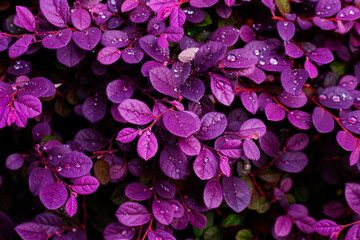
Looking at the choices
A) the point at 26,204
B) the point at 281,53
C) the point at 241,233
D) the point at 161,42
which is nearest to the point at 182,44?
the point at 161,42

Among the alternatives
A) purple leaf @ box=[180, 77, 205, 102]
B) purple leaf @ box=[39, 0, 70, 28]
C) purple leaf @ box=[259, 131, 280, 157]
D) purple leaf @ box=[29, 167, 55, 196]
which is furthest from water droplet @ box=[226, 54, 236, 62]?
purple leaf @ box=[29, 167, 55, 196]

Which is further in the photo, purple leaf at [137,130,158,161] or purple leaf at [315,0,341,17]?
purple leaf at [315,0,341,17]

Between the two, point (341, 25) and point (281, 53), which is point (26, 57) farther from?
point (341, 25)

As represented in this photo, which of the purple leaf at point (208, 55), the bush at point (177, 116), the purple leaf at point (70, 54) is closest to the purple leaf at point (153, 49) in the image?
the bush at point (177, 116)

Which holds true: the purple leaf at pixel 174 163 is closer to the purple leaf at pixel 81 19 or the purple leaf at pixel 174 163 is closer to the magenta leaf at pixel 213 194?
the magenta leaf at pixel 213 194

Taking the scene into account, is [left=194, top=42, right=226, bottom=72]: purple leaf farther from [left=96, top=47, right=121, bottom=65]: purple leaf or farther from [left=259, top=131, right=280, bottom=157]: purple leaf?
[left=259, top=131, right=280, bottom=157]: purple leaf

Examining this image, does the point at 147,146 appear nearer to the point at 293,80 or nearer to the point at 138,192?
the point at 138,192
